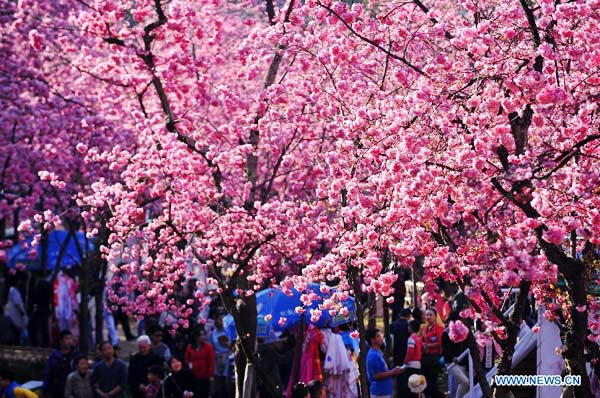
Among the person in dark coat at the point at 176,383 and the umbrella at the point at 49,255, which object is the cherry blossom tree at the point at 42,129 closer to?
the umbrella at the point at 49,255

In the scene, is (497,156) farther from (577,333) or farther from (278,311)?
(278,311)

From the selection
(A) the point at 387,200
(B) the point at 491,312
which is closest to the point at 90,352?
(A) the point at 387,200

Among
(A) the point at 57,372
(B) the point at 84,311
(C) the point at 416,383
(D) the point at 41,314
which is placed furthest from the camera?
(D) the point at 41,314

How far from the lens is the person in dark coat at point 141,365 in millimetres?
13906

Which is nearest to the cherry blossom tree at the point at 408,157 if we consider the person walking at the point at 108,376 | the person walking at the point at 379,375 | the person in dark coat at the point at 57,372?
the person walking at the point at 108,376

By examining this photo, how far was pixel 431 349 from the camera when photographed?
48.5 feet

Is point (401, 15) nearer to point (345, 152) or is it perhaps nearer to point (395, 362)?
point (345, 152)

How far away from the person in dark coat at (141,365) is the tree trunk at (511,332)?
6.26 m

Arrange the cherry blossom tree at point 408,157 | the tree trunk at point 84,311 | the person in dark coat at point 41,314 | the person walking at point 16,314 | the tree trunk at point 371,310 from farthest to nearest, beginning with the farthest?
the person in dark coat at point 41,314, the person walking at point 16,314, the tree trunk at point 84,311, the tree trunk at point 371,310, the cherry blossom tree at point 408,157

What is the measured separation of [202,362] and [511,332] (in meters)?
7.21

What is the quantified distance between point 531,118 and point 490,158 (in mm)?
559

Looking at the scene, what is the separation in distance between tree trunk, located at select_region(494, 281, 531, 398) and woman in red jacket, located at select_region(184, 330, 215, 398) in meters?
6.78

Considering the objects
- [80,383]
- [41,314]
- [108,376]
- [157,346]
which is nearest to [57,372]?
[80,383]

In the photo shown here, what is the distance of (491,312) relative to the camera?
873 cm
